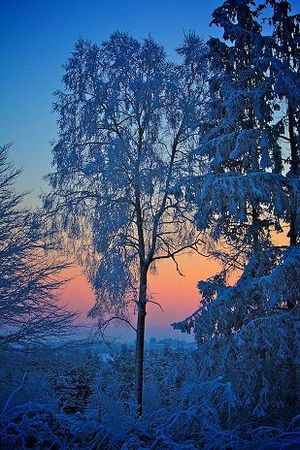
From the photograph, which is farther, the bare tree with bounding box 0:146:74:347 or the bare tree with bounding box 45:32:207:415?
the bare tree with bounding box 45:32:207:415

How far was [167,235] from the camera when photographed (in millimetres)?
11969

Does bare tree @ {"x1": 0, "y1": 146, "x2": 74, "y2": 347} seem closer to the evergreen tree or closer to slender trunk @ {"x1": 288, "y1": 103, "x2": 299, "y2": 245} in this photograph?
the evergreen tree

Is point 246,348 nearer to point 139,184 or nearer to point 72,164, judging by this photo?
point 139,184

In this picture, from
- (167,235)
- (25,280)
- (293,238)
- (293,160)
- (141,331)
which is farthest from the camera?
(167,235)

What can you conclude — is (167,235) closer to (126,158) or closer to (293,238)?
(126,158)

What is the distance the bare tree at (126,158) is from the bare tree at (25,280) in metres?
1.31

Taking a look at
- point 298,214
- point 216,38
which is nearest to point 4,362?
point 298,214

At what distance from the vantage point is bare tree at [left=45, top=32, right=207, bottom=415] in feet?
37.0

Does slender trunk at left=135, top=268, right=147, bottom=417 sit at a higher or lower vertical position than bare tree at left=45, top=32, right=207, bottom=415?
lower

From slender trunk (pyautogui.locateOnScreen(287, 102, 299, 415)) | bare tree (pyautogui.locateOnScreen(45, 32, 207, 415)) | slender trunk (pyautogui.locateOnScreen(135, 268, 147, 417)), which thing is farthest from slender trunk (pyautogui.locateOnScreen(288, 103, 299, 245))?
slender trunk (pyautogui.locateOnScreen(135, 268, 147, 417))

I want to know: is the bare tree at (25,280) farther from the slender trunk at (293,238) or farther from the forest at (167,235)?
the slender trunk at (293,238)

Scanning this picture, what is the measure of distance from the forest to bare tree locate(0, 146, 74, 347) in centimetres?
4

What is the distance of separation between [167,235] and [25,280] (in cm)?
438

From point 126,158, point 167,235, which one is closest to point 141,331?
point 167,235
